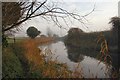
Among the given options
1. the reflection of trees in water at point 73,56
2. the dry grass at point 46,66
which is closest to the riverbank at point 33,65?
the dry grass at point 46,66

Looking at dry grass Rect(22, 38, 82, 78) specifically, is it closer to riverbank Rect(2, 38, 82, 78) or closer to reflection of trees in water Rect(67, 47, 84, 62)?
riverbank Rect(2, 38, 82, 78)

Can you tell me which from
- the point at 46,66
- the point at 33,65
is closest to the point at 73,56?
the point at 33,65

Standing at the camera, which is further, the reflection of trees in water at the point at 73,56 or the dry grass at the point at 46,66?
the reflection of trees in water at the point at 73,56

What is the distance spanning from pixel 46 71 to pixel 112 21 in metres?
5.43

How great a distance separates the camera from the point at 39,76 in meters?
7.64

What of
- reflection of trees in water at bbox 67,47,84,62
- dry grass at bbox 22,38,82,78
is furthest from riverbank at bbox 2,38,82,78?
reflection of trees in water at bbox 67,47,84,62

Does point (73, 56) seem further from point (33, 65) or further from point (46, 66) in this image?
point (46, 66)

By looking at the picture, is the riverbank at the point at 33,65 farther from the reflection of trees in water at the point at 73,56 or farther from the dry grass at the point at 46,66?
the reflection of trees in water at the point at 73,56

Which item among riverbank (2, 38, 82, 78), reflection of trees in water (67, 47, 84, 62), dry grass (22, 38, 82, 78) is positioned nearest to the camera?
dry grass (22, 38, 82, 78)

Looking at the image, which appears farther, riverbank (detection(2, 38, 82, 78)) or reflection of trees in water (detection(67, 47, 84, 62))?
reflection of trees in water (detection(67, 47, 84, 62))

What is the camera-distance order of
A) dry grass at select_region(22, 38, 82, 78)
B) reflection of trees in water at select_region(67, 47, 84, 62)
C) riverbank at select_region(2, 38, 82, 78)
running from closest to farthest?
dry grass at select_region(22, 38, 82, 78) < riverbank at select_region(2, 38, 82, 78) < reflection of trees in water at select_region(67, 47, 84, 62)

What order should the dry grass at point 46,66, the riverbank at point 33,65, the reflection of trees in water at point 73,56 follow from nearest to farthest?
the dry grass at point 46,66
the riverbank at point 33,65
the reflection of trees in water at point 73,56

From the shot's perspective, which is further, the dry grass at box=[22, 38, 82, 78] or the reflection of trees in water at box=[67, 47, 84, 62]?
the reflection of trees in water at box=[67, 47, 84, 62]

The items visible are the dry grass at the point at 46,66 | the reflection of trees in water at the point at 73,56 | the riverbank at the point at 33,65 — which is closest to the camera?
the dry grass at the point at 46,66
